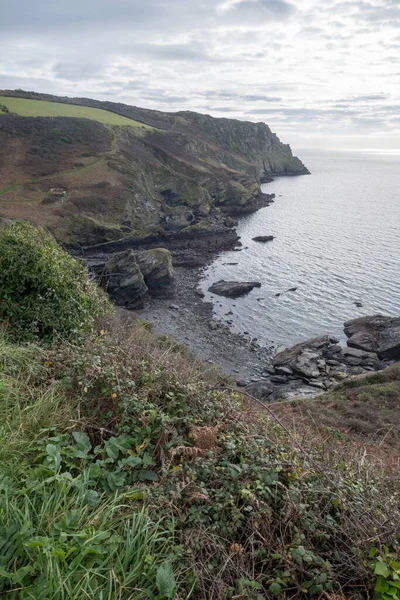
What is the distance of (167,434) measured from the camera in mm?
4504

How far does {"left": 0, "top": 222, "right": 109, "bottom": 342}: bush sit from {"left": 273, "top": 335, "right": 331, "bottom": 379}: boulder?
66.4 ft

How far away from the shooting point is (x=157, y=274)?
38.3 metres

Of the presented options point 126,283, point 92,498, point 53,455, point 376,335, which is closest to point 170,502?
point 92,498

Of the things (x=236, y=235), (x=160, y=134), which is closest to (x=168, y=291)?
(x=236, y=235)

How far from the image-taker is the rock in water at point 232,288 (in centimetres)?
3994

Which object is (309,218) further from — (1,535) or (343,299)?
(1,535)

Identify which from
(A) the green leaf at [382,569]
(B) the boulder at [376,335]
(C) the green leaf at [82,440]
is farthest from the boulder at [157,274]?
(A) the green leaf at [382,569]

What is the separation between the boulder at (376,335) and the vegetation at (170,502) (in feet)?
90.1

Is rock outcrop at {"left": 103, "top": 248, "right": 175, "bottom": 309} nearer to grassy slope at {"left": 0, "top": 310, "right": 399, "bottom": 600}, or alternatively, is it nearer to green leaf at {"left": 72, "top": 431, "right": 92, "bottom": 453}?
grassy slope at {"left": 0, "top": 310, "right": 399, "bottom": 600}

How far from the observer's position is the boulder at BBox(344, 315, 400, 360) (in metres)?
29.6

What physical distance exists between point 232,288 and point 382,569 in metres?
37.3

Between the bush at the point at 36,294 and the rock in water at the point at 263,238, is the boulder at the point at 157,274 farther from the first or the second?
the bush at the point at 36,294

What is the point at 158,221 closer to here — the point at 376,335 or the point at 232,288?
the point at 232,288

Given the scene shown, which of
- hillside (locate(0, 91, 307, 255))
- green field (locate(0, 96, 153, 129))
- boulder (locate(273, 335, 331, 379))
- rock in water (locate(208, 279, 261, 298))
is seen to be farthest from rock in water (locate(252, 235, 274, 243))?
green field (locate(0, 96, 153, 129))
